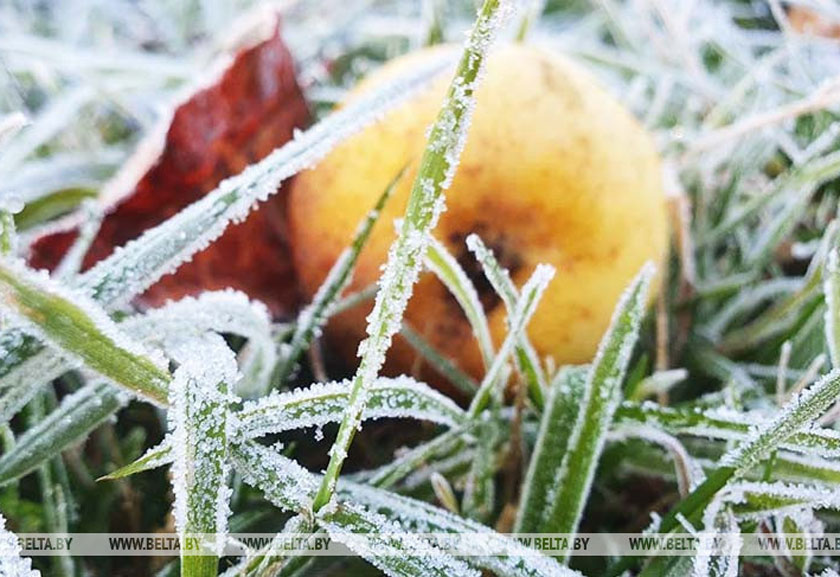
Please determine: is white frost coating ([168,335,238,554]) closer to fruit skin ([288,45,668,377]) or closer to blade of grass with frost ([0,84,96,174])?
fruit skin ([288,45,668,377])

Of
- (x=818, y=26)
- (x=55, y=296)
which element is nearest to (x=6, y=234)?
(x=55, y=296)

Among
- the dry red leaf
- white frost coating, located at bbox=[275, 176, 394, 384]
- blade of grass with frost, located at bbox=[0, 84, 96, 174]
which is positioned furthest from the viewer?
the dry red leaf

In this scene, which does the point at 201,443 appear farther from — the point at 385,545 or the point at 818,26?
the point at 818,26

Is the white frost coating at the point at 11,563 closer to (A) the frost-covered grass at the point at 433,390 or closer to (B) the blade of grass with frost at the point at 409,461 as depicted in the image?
(A) the frost-covered grass at the point at 433,390

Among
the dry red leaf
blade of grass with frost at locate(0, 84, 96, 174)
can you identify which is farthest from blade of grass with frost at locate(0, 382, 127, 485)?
the dry red leaf

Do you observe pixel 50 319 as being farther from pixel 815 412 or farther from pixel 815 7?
pixel 815 7

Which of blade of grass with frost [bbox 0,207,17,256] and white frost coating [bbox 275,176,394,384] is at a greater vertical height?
white frost coating [bbox 275,176,394,384]

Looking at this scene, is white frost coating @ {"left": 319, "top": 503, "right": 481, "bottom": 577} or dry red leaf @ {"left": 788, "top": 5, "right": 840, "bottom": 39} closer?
white frost coating @ {"left": 319, "top": 503, "right": 481, "bottom": 577}

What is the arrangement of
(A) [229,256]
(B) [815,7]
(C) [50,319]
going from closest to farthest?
(C) [50,319], (A) [229,256], (B) [815,7]

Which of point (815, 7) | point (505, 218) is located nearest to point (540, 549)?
point (505, 218)
